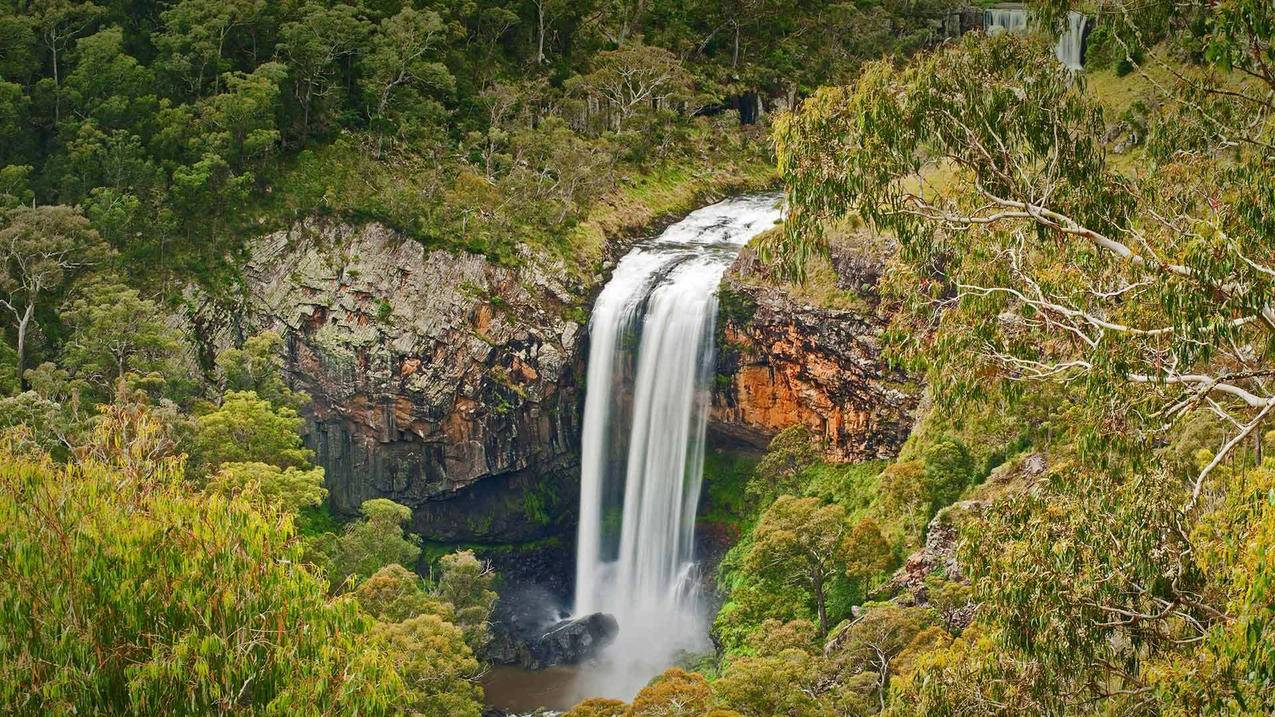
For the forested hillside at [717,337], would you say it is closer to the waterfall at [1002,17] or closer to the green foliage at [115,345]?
the green foliage at [115,345]

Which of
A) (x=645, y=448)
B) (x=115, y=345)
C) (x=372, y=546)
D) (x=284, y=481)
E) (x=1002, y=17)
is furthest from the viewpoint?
(x=1002, y=17)

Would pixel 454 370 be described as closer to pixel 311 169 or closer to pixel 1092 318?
pixel 311 169

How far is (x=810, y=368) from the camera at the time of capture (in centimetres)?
3494

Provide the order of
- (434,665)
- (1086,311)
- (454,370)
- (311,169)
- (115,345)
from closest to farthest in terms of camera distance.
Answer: (1086,311)
(434,665)
(115,345)
(454,370)
(311,169)

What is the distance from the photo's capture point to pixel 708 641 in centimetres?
3428

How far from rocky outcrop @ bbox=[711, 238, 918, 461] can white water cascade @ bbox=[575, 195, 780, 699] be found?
0.96m

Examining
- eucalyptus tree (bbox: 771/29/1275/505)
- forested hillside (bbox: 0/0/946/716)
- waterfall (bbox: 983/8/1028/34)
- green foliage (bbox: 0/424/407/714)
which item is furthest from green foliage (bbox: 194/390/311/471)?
waterfall (bbox: 983/8/1028/34)

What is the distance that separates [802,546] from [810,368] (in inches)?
329

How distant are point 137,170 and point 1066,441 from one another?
28702 millimetres

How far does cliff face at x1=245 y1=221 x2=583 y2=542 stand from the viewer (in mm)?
37031

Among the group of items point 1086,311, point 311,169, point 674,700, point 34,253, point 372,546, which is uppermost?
point 1086,311

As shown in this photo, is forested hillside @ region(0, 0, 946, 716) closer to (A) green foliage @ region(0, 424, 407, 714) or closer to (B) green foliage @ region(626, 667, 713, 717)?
(A) green foliage @ region(0, 424, 407, 714)

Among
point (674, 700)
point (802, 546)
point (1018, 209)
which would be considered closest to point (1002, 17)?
point (802, 546)

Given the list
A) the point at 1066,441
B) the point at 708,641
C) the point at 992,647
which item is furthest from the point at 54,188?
the point at 992,647
